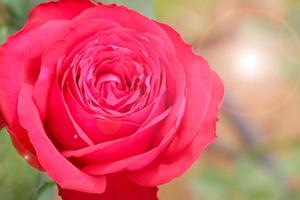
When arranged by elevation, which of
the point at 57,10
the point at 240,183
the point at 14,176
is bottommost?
the point at 240,183

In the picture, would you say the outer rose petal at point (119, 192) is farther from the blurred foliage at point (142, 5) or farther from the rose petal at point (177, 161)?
the blurred foliage at point (142, 5)

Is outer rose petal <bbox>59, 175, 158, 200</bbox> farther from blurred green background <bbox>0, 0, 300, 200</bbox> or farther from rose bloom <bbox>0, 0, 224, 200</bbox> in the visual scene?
blurred green background <bbox>0, 0, 300, 200</bbox>

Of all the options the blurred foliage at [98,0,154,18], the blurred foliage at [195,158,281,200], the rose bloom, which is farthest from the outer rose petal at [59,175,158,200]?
the blurred foliage at [195,158,281,200]

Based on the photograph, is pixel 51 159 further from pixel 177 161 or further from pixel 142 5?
pixel 142 5

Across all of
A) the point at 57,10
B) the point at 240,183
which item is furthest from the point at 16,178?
the point at 240,183

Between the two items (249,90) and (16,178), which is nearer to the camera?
(16,178)

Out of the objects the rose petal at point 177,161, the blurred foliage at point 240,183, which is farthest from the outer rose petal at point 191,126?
the blurred foliage at point 240,183
